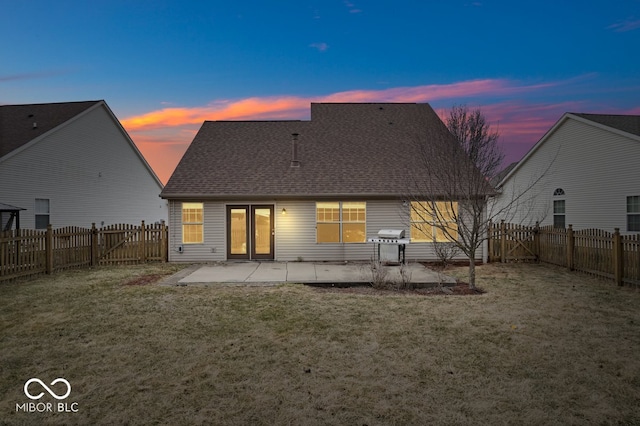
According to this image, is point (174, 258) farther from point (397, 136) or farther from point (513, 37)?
point (513, 37)

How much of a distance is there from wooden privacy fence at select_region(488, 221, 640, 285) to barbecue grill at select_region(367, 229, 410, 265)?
3.22 m

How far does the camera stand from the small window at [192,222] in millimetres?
15328

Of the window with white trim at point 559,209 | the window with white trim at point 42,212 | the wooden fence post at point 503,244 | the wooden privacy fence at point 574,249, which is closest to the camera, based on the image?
the wooden privacy fence at point 574,249

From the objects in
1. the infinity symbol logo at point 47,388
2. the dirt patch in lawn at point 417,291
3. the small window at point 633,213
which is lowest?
the infinity symbol logo at point 47,388

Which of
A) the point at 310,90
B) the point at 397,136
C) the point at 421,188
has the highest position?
the point at 310,90

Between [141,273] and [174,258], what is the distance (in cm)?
261

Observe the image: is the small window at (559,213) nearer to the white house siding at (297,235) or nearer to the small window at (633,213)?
the small window at (633,213)

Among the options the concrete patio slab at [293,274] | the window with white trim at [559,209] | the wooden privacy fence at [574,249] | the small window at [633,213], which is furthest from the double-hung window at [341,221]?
the window with white trim at [559,209]

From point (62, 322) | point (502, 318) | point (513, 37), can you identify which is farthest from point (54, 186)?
point (513, 37)

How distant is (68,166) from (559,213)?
2527cm

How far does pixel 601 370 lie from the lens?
15.5 feet

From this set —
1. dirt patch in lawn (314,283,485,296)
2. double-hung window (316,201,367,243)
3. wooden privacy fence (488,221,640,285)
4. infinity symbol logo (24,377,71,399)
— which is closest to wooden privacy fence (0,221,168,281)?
double-hung window (316,201,367,243)

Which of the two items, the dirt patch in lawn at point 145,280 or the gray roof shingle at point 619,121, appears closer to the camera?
the dirt patch in lawn at point 145,280

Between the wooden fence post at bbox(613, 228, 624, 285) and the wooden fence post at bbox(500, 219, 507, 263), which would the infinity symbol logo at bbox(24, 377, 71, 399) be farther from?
the wooden fence post at bbox(500, 219, 507, 263)
